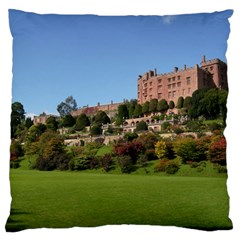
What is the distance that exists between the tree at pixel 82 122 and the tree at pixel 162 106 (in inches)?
39.7

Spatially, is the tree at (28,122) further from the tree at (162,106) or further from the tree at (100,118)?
the tree at (162,106)

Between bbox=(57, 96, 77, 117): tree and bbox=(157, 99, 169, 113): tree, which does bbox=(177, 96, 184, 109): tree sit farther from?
bbox=(57, 96, 77, 117): tree

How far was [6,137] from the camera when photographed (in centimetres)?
469

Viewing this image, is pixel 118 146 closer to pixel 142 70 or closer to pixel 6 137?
pixel 142 70

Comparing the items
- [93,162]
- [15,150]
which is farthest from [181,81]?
[15,150]

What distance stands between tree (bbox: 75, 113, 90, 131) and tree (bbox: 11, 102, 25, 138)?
0.74 meters

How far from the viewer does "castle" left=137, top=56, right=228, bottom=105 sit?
4.98 metres

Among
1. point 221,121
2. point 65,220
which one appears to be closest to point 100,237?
point 65,220

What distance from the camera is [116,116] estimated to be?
559 centimetres

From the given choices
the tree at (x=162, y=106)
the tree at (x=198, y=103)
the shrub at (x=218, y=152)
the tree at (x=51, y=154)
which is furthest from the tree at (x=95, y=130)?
the shrub at (x=218, y=152)

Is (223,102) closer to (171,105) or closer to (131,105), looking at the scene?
(171,105)

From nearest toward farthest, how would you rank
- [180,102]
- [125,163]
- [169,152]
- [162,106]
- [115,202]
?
[115,202] → [169,152] → [125,163] → [180,102] → [162,106]

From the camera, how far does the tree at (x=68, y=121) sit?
5297 millimetres

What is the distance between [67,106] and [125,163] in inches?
41.0
